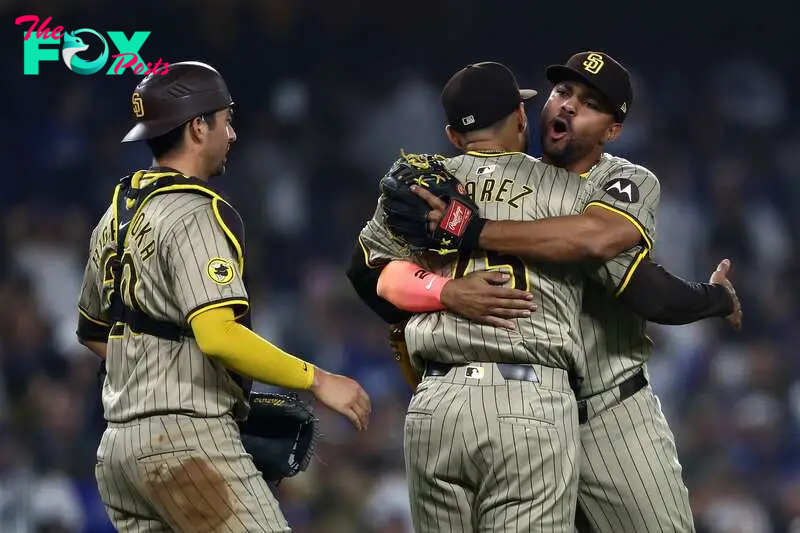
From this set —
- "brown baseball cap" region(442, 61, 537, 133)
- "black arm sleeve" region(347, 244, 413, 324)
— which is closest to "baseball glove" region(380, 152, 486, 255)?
"brown baseball cap" region(442, 61, 537, 133)

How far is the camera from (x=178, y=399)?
3016 millimetres

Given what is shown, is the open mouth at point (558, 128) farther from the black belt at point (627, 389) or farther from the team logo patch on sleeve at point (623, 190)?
the black belt at point (627, 389)

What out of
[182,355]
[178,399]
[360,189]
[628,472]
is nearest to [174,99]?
[182,355]

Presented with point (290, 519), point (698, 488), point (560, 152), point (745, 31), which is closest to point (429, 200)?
point (560, 152)

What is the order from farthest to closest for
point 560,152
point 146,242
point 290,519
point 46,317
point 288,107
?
1. point 288,107
2. point 46,317
3. point 290,519
4. point 560,152
5. point 146,242

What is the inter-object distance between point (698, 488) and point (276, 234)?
297cm

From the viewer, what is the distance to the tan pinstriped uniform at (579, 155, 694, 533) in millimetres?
3361

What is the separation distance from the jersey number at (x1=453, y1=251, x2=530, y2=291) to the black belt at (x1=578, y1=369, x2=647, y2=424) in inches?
18.2

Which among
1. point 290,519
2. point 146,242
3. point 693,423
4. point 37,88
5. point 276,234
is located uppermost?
point 146,242

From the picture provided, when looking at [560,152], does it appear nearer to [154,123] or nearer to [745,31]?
[154,123]

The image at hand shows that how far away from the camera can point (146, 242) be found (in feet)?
9.99

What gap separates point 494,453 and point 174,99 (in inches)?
47.4

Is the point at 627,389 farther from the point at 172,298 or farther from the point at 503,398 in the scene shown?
the point at 172,298

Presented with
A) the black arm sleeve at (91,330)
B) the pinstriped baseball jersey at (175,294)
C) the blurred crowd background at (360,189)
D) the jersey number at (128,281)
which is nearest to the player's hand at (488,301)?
the pinstriped baseball jersey at (175,294)
